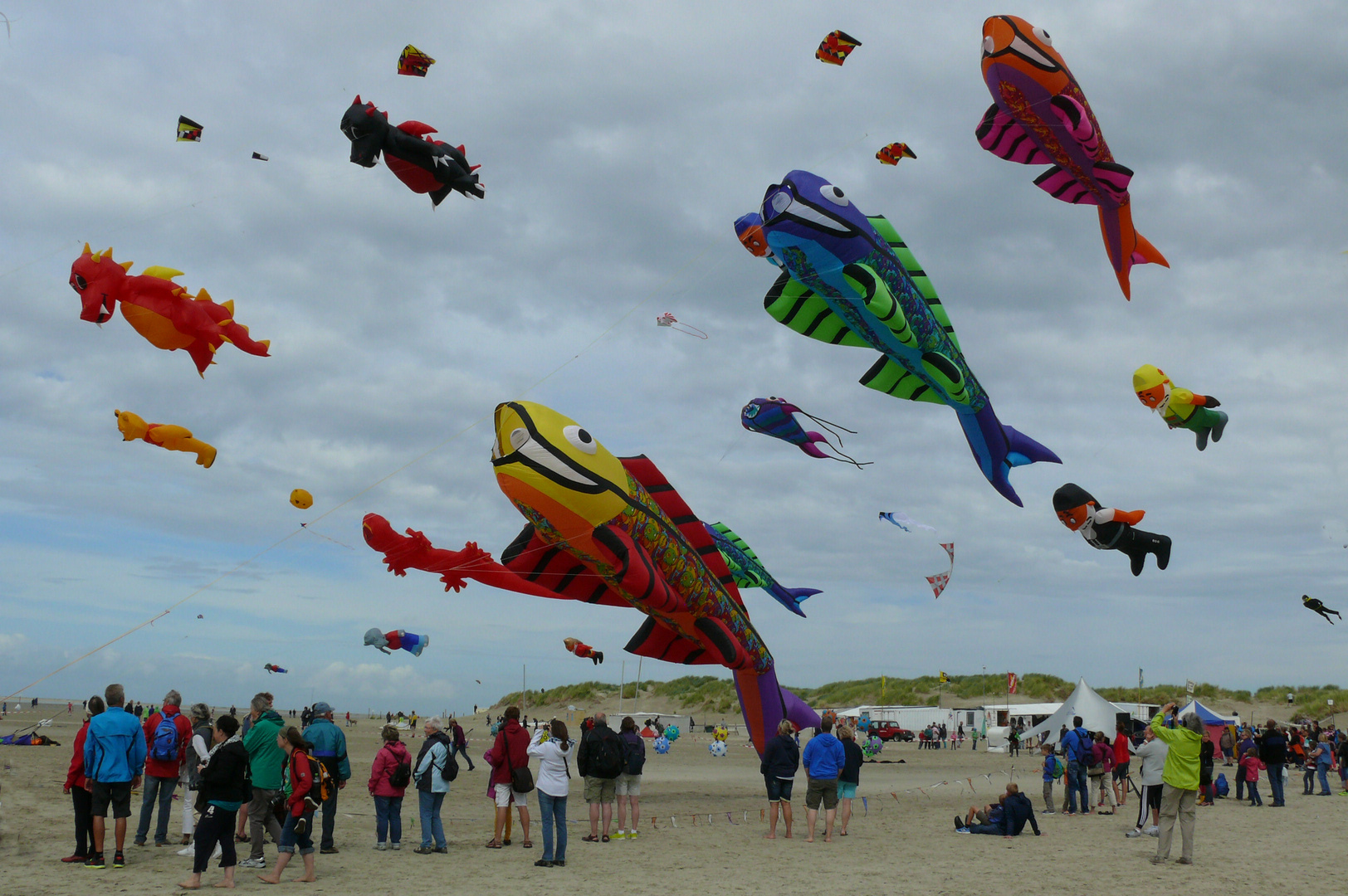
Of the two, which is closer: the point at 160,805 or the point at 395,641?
the point at 160,805

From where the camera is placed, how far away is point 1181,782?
353 inches

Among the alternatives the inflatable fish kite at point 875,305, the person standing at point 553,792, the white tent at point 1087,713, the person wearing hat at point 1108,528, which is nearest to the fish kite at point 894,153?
the inflatable fish kite at point 875,305

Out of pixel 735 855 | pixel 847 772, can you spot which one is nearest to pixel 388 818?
pixel 735 855

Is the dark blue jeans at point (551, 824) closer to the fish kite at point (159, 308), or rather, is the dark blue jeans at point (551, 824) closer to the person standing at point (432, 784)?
the person standing at point (432, 784)

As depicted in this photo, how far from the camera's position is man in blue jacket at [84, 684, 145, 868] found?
26.0 feet

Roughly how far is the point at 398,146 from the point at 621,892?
21.9ft

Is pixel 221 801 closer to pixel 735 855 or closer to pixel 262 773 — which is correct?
pixel 262 773

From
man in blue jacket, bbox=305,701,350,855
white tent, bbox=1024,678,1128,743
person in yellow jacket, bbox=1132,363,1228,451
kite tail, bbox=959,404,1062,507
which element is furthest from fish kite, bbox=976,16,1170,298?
white tent, bbox=1024,678,1128,743

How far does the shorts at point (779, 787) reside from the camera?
10773 mm

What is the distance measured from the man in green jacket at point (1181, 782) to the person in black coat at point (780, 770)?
11.3 feet

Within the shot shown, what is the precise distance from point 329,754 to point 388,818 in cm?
103

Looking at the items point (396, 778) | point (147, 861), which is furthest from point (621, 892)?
point (147, 861)

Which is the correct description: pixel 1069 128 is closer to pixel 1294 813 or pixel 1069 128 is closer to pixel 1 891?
pixel 1294 813

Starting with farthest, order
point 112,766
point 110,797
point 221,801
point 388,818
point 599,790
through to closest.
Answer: point 599,790, point 388,818, point 110,797, point 112,766, point 221,801
